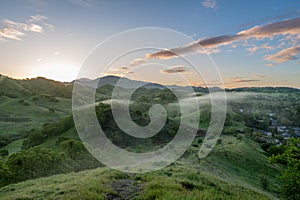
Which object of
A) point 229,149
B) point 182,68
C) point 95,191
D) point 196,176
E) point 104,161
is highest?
point 182,68

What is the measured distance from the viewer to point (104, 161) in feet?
83.5

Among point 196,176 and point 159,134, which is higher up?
point 196,176

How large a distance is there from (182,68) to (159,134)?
36416 mm

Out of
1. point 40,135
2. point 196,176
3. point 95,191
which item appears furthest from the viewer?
point 40,135

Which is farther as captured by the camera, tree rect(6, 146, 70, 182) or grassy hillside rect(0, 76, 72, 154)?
grassy hillside rect(0, 76, 72, 154)

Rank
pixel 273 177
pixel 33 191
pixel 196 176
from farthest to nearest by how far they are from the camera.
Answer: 1. pixel 273 177
2. pixel 196 176
3. pixel 33 191

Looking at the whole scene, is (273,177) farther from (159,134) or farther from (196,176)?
(196,176)

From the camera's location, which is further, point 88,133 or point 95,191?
point 88,133

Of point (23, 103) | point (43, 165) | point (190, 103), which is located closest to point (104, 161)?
point (43, 165)

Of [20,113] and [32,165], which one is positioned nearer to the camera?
[32,165]

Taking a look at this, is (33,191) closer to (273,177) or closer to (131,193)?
(131,193)

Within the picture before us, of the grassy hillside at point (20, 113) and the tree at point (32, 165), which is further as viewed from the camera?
the grassy hillside at point (20, 113)

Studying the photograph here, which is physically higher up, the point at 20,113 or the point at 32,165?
the point at 32,165

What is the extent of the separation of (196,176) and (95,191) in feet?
23.7
